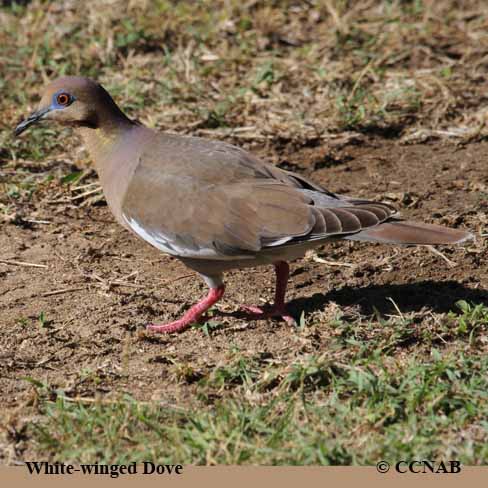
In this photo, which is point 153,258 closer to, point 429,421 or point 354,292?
point 354,292

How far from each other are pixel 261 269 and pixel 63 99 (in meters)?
1.56

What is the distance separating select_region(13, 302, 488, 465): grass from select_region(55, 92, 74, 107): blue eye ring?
1840mm

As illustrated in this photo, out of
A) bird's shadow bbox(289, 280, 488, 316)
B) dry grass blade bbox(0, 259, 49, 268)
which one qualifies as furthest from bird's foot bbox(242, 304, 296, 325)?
dry grass blade bbox(0, 259, 49, 268)

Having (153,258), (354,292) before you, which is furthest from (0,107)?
(354,292)

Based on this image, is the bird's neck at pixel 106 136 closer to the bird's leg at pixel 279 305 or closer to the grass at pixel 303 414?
the bird's leg at pixel 279 305

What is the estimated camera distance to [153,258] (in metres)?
5.96

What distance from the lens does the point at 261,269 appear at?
5.88m

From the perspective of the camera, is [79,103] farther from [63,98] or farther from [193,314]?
[193,314]

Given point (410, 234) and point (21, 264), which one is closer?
point (410, 234)

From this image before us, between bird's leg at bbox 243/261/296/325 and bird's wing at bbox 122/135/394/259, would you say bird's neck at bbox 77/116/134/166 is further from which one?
bird's leg at bbox 243/261/296/325

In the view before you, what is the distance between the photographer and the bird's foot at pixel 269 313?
5168 mm

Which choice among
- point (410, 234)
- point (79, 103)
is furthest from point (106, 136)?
point (410, 234)

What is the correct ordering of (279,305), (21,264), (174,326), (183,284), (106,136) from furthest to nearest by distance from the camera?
(21,264) → (183,284) → (106,136) → (279,305) → (174,326)

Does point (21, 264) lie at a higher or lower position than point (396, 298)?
higher
